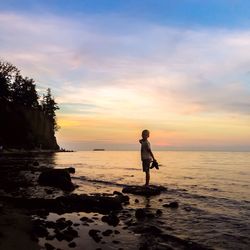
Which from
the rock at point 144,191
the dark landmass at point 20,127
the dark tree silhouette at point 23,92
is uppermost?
the dark tree silhouette at point 23,92

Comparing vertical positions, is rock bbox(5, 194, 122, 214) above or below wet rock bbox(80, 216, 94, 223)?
above

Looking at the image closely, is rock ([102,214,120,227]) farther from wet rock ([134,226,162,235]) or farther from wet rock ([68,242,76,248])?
wet rock ([68,242,76,248])

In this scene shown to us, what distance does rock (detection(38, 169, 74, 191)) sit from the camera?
77.0 feet

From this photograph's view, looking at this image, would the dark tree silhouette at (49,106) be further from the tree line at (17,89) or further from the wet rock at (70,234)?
the wet rock at (70,234)

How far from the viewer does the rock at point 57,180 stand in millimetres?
23466

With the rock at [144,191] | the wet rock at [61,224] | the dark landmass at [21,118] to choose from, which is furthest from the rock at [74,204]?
the dark landmass at [21,118]

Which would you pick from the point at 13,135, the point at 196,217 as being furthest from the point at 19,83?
the point at 196,217

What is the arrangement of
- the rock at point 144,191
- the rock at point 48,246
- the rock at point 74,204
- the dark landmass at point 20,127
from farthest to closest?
the dark landmass at point 20,127 → the rock at point 144,191 → the rock at point 74,204 → the rock at point 48,246

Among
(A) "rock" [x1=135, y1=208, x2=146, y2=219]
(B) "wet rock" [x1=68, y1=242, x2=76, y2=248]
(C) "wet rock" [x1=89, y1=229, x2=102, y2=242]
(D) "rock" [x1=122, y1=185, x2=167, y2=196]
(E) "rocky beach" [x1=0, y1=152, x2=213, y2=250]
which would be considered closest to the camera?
(B) "wet rock" [x1=68, y1=242, x2=76, y2=248]

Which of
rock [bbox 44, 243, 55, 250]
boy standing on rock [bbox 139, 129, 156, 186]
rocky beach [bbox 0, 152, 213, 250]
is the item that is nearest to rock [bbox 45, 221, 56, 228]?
rocky beach [bbox 0, 152, 213, 250]

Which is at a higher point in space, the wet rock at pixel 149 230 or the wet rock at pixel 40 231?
the wet rock at pixel 40 231

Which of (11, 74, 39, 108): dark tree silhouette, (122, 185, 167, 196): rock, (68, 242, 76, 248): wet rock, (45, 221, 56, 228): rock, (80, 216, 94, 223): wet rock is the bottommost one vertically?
(68, 242, 76, 248): wet rock

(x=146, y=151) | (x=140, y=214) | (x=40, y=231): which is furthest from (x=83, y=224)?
(x=146, y=151)

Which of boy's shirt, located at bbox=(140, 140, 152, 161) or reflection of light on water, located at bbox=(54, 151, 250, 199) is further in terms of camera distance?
reflection of light on water, located at bbox=(54, 151, 250, 199)
